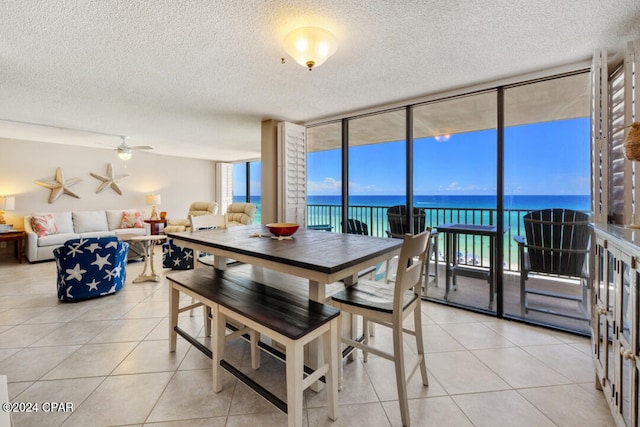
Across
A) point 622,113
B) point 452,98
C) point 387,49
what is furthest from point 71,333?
point 622,113

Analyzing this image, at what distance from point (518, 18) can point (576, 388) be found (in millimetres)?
2358

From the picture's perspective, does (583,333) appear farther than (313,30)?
Yes

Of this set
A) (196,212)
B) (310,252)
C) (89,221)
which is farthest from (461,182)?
(89,221)

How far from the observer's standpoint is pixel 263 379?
1820 mm

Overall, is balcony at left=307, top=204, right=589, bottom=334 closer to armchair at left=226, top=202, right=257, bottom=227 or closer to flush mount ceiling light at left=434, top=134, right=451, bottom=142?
flush mount ceiling light at left=434, top=134, right=451, bottom=142

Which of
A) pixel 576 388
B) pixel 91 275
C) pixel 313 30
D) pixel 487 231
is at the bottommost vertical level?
pixel 576 388

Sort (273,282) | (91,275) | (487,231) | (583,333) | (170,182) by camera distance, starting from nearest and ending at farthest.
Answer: (273,282) → (583,333) → (487,231) → (91,275) → (170,182)

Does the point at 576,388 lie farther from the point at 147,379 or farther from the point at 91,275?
the point at 91,275

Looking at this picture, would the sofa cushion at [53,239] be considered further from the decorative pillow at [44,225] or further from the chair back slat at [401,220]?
the chair back slat at [401,220]

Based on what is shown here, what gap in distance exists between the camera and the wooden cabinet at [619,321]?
1.12m

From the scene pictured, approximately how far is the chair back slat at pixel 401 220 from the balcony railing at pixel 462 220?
0.09 metres

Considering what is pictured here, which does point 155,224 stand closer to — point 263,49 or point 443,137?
point 263,49

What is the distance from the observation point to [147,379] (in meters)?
1.81

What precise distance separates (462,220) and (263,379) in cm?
334
